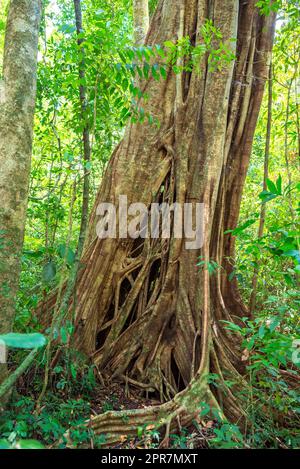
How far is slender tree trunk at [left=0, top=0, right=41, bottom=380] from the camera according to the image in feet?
6.31

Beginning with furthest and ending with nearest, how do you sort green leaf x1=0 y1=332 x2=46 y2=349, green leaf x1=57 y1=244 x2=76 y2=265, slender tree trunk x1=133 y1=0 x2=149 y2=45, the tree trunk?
slender tree trunk x1=133 y1=0 x2=149 y2=45
the tree trunk
green leaf x1=57 y1=244 x2=76 y2=265
green leaf x1=0 y1=332 x2=46 y2=349

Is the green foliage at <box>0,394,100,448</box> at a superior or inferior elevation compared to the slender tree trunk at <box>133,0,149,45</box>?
inferior

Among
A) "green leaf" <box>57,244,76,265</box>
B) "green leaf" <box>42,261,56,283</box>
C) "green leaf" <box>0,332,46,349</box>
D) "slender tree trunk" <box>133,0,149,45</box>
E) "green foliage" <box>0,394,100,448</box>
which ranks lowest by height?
"green foliage" <box>0,394,100,448</box>

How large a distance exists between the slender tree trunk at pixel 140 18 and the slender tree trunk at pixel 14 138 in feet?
8.50

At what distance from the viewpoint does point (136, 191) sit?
3.10 m

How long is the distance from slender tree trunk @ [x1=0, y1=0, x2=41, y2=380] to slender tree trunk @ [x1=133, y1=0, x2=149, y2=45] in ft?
8.50

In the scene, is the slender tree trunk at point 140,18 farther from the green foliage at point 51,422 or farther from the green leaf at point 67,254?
the green foliage at point 51,422

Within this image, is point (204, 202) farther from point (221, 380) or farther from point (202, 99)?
point (221, 380)

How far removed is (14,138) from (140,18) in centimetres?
319

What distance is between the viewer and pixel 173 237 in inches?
115

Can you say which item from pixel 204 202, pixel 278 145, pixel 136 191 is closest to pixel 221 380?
pixel 204 202

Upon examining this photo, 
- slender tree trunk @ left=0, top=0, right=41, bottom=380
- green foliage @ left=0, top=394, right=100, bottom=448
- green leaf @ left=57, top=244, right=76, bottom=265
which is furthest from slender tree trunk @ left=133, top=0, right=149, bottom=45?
green foliage @ left=0, top=394, right=100, bottom=448

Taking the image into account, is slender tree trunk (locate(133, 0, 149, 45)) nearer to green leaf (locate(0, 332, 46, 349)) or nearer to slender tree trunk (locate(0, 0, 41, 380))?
slender tree trunk (locate(0, 0, 41, 380))
